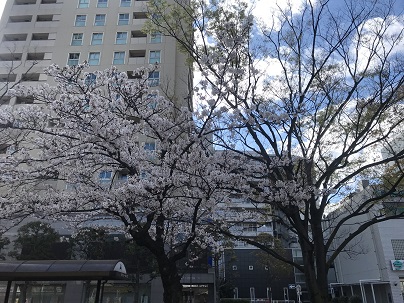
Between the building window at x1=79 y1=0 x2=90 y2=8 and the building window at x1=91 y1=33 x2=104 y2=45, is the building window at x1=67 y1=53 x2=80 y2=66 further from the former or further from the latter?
the building window at x1=79 y1=0 x2=90 y2=8

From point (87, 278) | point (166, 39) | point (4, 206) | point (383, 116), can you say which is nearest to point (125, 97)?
point (4, 206)

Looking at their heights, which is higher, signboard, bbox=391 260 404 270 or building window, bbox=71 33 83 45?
building window, bbox=71 33 83 45

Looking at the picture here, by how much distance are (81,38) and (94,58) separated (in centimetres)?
249

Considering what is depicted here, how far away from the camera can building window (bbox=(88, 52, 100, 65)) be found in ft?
91.8

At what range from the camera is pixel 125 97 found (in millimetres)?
6773

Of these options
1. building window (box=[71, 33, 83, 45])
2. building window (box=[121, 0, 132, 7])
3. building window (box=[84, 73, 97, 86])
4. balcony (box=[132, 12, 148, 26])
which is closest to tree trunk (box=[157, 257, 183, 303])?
building window (box=[84, 73, 97, 86])

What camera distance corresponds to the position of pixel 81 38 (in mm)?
29031

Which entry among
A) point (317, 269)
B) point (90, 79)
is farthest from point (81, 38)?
point (317, 269)

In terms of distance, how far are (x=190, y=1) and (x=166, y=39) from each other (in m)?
20.7

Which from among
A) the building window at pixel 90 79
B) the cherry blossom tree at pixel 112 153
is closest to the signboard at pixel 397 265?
the cherry blossom tree at pixel 112 153

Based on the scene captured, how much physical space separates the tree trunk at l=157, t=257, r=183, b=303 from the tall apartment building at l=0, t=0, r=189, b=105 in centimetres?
2111

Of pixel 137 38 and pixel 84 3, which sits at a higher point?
pixel 84 3

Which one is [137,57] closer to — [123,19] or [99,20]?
[123,19]

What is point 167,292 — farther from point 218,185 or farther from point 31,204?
point 31,204
